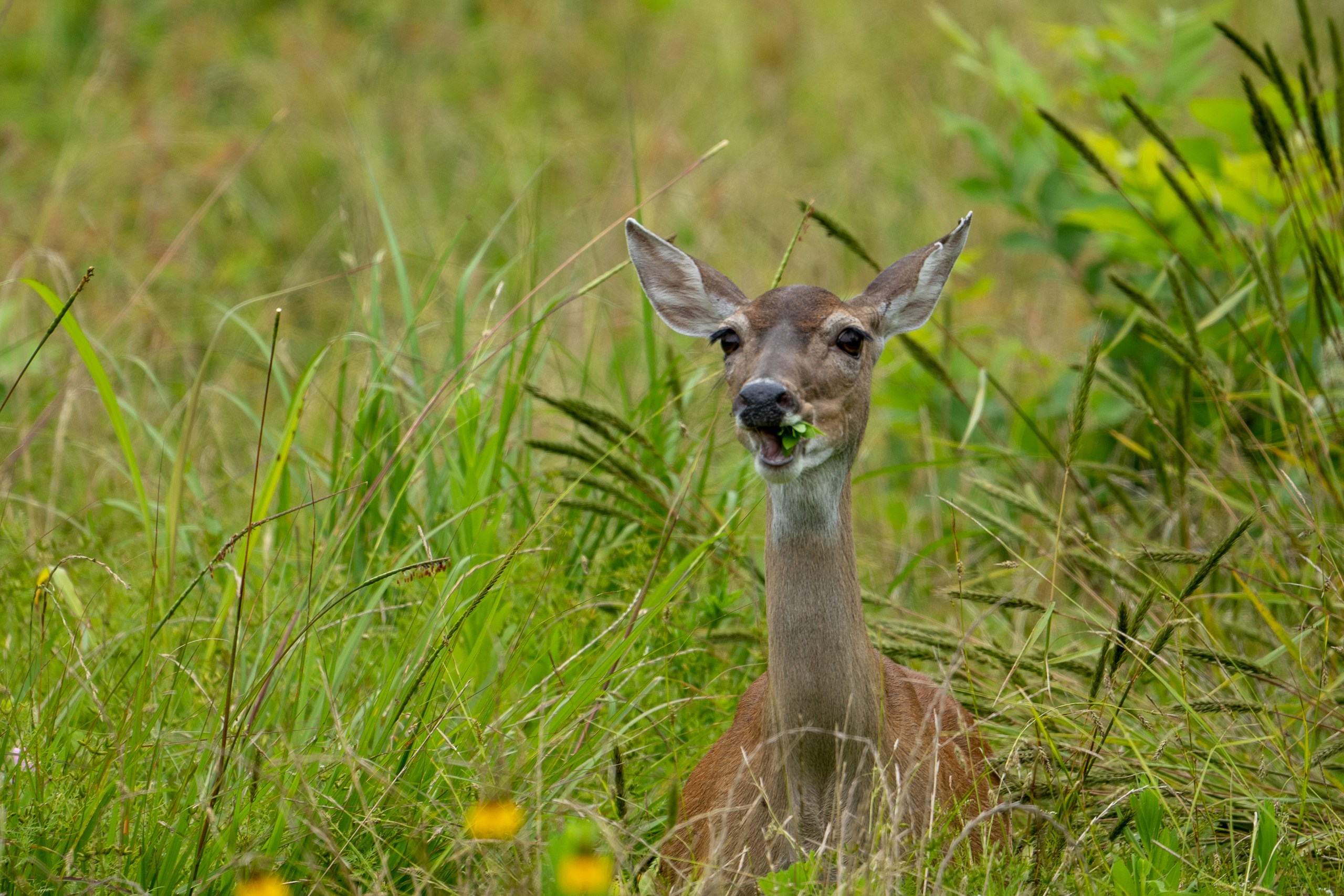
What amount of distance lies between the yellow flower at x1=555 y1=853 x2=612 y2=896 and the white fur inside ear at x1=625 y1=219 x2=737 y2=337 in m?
1.86

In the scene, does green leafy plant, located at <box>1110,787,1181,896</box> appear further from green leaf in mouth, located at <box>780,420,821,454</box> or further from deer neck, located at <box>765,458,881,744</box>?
green leaf in mouth, located at <box>780,420,821,454</box>

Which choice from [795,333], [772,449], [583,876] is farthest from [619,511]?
[583,876]

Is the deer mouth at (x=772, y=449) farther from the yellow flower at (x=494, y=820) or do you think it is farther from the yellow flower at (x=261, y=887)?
the yellow flower at (x=261, y=887)

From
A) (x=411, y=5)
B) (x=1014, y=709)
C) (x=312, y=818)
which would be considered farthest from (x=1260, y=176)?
(x=411, y=5)

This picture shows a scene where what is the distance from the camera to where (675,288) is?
154 inches

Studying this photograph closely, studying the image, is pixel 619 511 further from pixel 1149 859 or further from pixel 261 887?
pixel 261 887

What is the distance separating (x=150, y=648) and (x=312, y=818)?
46cm

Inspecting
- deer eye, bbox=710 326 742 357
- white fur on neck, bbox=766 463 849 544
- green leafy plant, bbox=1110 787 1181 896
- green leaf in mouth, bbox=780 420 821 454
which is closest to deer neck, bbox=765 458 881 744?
white fur on neck, bbox=766 463 849 544

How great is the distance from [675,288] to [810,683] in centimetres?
119

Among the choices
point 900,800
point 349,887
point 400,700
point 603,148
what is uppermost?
point 603,148

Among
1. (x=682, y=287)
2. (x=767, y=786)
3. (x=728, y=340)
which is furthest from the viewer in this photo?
(x=682, y=287)

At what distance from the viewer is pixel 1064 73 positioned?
942cm

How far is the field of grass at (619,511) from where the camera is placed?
296cm

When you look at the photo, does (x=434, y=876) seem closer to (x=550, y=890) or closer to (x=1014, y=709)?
(x=550, y=890)
